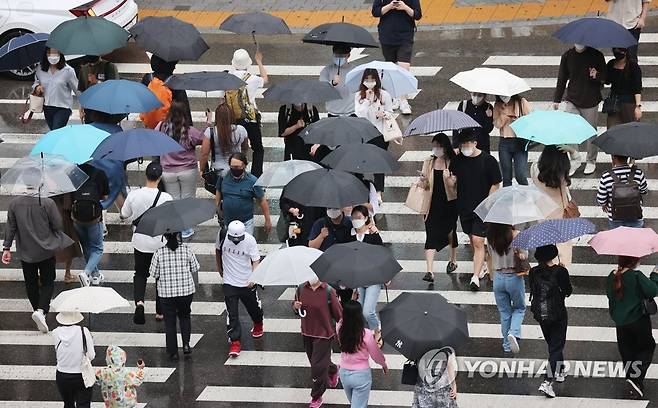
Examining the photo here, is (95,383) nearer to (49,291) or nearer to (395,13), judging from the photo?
(49,291)

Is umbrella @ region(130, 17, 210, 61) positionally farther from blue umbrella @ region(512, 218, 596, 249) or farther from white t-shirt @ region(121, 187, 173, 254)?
blue umbrella @ region(512, 218, 596, 249)

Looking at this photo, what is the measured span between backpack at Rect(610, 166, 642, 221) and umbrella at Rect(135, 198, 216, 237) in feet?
13.8

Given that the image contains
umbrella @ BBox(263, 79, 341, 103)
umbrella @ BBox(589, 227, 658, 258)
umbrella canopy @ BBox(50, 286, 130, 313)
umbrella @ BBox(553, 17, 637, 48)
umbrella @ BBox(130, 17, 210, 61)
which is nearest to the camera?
umbrella canopy @ BBox(50, 286, 130, 313)

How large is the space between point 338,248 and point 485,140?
4312 millimetres

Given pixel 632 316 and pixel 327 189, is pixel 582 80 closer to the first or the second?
pixel 327 189

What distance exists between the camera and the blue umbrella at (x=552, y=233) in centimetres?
1295

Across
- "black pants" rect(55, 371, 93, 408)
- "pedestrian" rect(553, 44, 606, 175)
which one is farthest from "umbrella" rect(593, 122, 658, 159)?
"black pants" rect(55, 371, 93, 408)

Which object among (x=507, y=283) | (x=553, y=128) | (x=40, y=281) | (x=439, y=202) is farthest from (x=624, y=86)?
(x=40, y=281)

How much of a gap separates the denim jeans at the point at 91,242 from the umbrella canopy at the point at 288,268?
3113mm

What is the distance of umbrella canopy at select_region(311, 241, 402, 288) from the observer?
1260 cm

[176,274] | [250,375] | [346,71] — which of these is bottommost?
[250,375]

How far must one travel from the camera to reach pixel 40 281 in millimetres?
15172

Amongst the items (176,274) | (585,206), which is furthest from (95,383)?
(585,206)

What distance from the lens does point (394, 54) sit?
2031cm
